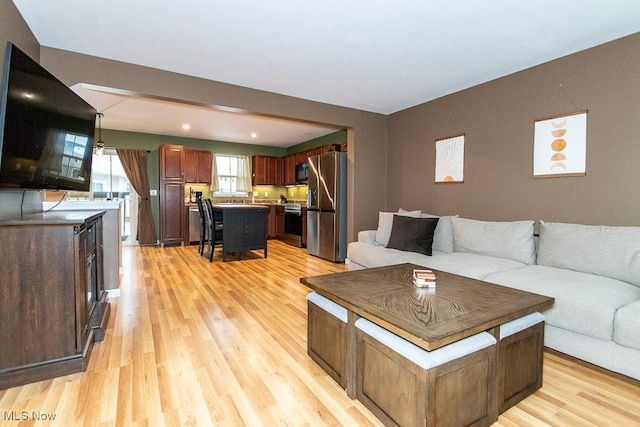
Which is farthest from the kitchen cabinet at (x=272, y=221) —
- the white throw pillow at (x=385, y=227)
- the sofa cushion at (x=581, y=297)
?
the sofa cushion at (x=581, y=297)

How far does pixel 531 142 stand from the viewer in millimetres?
3160

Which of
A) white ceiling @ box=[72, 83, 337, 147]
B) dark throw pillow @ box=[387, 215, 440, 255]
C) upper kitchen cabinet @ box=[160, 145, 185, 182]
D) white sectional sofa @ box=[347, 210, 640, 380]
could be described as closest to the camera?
white sectional sofa @ box=[347, 210, 640, 380]

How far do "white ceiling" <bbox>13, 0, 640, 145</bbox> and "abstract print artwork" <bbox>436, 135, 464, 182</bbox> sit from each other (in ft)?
2.44

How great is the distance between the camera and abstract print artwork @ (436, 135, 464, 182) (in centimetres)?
388

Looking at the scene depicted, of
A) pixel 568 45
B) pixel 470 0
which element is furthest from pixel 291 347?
pixel 568 45

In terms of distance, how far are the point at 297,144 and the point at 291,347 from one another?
6325 millimetres

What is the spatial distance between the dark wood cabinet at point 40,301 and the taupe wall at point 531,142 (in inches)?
152

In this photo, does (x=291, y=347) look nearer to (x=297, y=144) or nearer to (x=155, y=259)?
(x=155, y=259)

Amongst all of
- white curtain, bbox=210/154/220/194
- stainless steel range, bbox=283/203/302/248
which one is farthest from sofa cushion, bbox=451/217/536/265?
white curtain, bbox=210/154/220/194

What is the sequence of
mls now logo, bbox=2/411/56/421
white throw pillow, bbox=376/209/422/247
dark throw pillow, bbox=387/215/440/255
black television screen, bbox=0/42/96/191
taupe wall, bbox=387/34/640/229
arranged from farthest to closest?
white throw pillow, bbox=376/209/422/247, dark throw pillow, bbox=387/215/440/255, taupe wall, bbox=387/34/640/229, black television screen, bbox=0/42/96/191, mls now logo, bbox=2/411/56/421

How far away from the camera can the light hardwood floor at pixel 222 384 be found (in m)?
1.50

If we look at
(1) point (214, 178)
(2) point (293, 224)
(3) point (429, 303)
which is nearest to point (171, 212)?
(1) point (214, 178)

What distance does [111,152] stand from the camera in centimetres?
631

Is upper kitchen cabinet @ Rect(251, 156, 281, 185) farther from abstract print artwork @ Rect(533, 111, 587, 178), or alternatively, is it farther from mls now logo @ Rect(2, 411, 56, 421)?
mls now logo @ Rect(2, 411, 56, 421)
